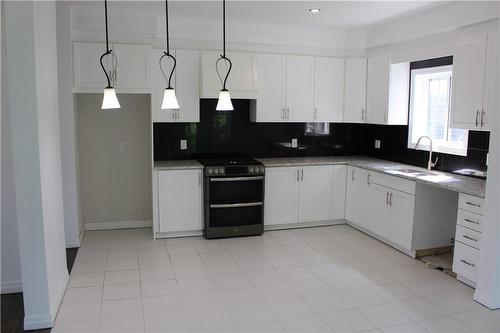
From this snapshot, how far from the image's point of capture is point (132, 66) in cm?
463

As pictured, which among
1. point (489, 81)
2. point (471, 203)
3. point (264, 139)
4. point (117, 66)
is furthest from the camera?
point (264, 139)

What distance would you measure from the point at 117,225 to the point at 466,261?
3.94m

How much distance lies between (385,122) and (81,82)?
3.53m

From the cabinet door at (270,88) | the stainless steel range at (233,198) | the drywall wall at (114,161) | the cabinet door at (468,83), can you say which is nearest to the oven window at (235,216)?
the stainless steel range at (233,198)

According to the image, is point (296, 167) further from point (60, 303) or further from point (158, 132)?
point (60, 303)

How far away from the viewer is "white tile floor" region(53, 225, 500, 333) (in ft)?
10.1

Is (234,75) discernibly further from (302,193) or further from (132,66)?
(302,193)

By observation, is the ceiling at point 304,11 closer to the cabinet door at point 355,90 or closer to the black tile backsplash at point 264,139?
the cabinet door at point 355,90

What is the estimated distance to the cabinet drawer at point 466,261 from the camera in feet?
11.9

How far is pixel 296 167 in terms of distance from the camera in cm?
529

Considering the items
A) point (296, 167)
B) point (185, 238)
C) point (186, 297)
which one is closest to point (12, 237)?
point (186, 297)

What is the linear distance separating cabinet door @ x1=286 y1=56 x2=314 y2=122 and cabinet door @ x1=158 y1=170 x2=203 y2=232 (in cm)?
150

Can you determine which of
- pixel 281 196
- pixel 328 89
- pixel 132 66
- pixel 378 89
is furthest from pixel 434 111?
pixel 132 66

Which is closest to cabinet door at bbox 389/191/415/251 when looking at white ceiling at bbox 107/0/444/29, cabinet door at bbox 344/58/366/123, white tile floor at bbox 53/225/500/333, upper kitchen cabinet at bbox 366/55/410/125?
white tile floor at bbox 53/225/500/333
